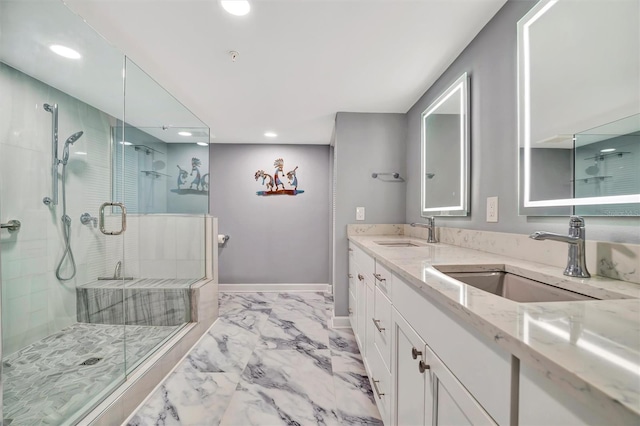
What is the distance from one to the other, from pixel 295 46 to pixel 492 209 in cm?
150

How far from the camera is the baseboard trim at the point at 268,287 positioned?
379 centimetres

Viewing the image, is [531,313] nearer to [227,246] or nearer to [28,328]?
[28,328]

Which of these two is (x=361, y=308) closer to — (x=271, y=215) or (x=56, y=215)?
(x=56, y=215)

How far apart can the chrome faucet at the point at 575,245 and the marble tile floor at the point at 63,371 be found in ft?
7.29

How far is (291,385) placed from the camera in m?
1.70

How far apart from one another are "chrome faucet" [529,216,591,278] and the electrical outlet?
54 cm

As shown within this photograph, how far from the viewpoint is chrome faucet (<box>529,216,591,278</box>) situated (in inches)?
31.5

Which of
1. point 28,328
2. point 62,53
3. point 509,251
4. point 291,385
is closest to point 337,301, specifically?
point 291,385

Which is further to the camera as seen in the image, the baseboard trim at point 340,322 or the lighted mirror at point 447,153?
the baseboard trim at point 340,322

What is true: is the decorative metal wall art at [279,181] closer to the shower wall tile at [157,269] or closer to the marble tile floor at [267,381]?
the shower wall tile at [157,269]

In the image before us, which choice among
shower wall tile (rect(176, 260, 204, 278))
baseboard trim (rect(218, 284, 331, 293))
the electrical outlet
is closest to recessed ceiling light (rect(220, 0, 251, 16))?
the electrical outlet

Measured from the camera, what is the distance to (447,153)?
6.05 ft

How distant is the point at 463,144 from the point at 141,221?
2745 mm

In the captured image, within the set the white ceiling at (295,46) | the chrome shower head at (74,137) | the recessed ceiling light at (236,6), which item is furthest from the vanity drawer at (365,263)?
the chrome shower head at (74,137)
